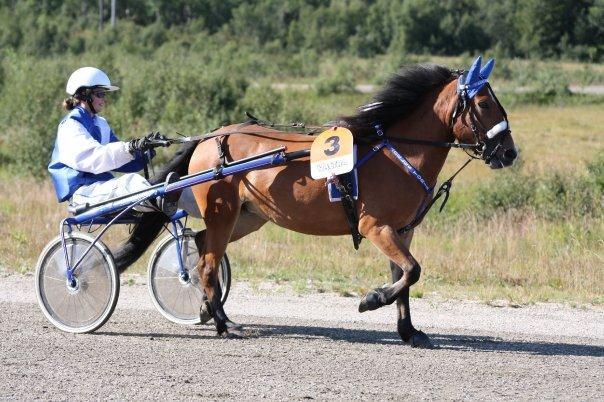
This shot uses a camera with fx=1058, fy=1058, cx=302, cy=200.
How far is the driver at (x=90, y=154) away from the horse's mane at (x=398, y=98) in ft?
4.59

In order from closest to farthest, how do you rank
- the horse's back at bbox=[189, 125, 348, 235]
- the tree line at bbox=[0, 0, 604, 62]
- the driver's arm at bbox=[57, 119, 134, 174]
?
the horse's back at bbox=[189, 125, 348, 235] → the driver's arm at bbox=[57, 119, 134, 174] → the tree line at bbox=[0, 0, 604, 62]

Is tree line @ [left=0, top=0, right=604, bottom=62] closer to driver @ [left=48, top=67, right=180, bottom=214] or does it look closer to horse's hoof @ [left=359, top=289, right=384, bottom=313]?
driver @ [left=48, top=67, right=180, bottom=214]

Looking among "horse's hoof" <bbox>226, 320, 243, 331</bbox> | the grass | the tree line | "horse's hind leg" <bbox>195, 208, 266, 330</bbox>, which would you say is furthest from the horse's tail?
the tree line

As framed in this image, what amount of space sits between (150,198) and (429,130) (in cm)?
204

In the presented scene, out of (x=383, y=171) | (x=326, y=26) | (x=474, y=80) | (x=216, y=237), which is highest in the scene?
(x=474, y=80)

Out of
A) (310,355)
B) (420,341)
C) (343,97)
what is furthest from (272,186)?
(343,97)

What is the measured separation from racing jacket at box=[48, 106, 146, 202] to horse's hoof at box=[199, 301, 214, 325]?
1.17m

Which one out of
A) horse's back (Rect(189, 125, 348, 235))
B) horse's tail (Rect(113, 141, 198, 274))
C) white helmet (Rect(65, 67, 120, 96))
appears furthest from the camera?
horse's tail (Rect(113, 141, 198, 274))

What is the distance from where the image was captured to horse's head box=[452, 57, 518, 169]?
23.0 ft

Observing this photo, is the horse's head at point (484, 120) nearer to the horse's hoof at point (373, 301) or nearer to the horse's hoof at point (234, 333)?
the horse's hoof at point (373, 301)

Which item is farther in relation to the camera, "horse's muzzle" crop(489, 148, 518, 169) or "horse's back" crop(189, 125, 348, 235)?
"horse's back" crop(189, 125, 348, 235)

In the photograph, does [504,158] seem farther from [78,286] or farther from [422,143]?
[78,286]

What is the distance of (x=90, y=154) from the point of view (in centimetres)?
750

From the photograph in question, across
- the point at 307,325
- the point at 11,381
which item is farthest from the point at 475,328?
the point at 11,381
